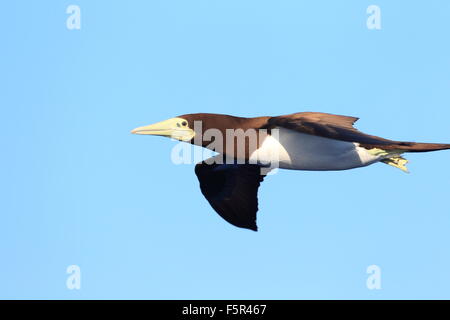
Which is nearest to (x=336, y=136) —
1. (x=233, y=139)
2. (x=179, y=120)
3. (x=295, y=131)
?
(x=295, y=131)

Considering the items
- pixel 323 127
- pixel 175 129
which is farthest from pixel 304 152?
A: pixel 175 129

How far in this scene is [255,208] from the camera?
12.1 m

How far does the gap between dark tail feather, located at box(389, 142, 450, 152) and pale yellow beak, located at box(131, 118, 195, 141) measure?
3018mm

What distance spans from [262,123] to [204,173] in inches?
66.1

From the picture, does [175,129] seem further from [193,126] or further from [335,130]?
[335,130]

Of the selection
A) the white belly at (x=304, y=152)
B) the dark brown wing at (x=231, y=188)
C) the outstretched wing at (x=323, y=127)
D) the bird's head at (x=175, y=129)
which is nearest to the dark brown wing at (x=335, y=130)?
the outstretched wing at (x=323, y=127)

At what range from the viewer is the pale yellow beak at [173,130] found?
11.2 m

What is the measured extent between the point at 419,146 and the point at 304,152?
1.65 m

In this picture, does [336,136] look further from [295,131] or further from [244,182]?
[244,182]

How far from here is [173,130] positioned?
37.0 ft

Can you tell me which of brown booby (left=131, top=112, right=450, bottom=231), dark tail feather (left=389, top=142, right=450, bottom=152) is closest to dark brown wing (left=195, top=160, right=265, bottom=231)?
brown booby (left=131, top=112, right=450, bottom=231)

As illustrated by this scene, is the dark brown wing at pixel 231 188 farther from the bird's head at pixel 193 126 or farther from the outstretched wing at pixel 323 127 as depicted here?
the outstretched wing at pixel 323 127

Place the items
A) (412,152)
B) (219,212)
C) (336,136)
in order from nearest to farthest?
1. (336,136)
2. (412,152)
3. (219,212)

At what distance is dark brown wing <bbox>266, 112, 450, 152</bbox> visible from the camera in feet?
32.8
